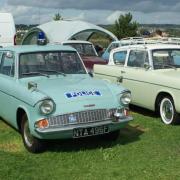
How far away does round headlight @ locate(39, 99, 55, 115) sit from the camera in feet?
21.0

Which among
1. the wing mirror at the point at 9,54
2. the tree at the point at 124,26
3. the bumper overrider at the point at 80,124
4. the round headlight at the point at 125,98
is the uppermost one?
the wing mirror at the point at 9,54

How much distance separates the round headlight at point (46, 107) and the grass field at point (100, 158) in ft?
2.21

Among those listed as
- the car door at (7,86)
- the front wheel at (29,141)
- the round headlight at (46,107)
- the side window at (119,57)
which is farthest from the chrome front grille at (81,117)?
the side window at (119,57)

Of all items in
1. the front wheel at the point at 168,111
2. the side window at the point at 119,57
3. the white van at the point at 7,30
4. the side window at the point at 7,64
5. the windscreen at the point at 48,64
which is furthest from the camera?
the white van at the point at 7,30

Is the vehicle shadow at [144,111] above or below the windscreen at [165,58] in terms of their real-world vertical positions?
below

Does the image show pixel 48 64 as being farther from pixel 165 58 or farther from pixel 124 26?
pixel 124 26

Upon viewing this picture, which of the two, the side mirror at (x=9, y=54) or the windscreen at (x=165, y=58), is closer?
the side mirror at (x=9, y=54)

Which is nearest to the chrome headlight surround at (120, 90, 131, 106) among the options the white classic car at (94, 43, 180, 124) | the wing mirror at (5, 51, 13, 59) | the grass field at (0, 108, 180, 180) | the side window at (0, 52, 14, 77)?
the grass field at (0, 108, 180, 180)

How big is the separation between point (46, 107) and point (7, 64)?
6.68ft

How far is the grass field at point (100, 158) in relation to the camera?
583 cm

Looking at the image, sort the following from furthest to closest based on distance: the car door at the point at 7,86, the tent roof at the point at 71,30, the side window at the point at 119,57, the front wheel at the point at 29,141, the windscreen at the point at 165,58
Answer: the tent roof at the point at 71,30 < the side window at the point at 119,57 < the windscreen at the point at 165,58 < the car door at the point at 7,86 < the front wheel at the point at 29,141

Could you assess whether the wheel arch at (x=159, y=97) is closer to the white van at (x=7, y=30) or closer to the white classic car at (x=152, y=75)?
the white classic car at (x=152, y=75)

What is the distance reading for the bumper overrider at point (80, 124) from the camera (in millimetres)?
6363

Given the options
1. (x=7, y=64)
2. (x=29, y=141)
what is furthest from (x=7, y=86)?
(x=29, y=141)
